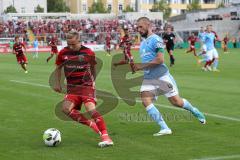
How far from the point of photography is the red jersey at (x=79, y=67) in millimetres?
9711

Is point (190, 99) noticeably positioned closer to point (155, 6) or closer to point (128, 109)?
point (128, 109)

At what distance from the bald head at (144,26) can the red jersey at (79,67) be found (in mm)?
979

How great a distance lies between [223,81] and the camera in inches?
832

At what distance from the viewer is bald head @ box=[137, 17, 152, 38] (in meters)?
9.95

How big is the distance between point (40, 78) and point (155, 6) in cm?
9425

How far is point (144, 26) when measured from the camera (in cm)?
1005

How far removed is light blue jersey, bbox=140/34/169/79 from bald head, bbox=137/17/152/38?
0.52ft

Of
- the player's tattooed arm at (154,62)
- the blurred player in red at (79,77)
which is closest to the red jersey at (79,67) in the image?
the blurred player in red at (79,77)

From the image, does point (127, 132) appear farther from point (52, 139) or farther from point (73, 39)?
point (73, 39)

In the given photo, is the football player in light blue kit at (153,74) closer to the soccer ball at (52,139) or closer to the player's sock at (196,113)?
the player's sock at (196,113)

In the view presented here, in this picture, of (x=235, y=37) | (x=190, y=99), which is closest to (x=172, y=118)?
(x=190, y=99)

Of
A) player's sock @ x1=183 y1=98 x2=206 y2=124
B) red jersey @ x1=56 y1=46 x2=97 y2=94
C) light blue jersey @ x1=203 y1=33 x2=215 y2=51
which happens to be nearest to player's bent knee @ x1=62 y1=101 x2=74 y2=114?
red jersey @ x1=56 y1=46 x2=97 y2=94

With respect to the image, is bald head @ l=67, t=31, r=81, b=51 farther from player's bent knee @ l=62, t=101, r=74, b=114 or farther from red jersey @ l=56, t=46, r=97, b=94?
player's bent knee @ l=62, t=101, r=74, b=114

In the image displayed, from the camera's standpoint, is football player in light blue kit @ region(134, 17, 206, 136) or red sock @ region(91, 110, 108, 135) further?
football player in light blue kit @ region(134, 17, 206, 136)
